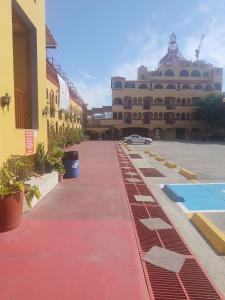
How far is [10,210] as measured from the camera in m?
5.72

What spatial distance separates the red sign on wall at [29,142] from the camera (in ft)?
30.5

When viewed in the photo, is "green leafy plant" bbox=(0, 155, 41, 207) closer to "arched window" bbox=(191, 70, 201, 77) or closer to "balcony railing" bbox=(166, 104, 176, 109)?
"balcony railing" bbox=(166, 104, 176, 109)

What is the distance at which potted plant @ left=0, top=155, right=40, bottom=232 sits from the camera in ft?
18.5

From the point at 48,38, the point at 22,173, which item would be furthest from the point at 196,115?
the point at 22,173

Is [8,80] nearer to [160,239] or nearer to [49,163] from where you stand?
[49,163]

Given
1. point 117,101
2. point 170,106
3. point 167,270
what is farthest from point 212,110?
point 167,270

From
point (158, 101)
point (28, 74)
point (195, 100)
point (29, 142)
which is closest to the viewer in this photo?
point (29, 142)

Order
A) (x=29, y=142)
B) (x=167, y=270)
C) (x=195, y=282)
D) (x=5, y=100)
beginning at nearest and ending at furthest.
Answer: (x=195, y=282) → (x=167, y=270) → (x=5, y=100) → (x=29, y=142)

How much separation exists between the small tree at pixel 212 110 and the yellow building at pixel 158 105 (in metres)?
2.31

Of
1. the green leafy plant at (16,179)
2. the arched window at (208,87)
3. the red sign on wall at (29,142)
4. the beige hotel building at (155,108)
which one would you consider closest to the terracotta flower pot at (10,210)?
the green leafy plant at (16,179)

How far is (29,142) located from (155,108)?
187 feet

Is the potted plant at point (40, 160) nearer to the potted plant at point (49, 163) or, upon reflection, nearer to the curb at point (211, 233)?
the potted plant at point (49, 163)

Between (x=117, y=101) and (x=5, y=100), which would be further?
(x=117, y=101)

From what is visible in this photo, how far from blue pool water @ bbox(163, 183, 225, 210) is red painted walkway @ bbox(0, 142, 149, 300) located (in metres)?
2.59
